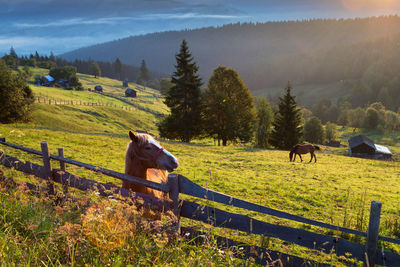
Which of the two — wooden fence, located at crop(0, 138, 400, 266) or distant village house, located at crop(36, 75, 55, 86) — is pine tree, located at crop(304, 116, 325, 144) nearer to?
wooden fence, located at crop(0, 138, 400, 266)

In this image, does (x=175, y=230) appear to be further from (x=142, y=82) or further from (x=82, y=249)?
(x=142, y=82)

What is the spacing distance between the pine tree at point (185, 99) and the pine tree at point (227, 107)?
1703 millimetres

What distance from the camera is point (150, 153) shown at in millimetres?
6203

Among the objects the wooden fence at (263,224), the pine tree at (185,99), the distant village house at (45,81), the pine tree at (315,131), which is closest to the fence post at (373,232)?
the wooden fence at (263,224)

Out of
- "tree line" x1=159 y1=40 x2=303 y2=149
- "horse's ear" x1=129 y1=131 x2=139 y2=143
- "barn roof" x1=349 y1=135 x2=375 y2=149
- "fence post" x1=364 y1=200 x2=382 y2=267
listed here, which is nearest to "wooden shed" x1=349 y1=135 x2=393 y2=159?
"barn roof" x1=349 y1=135 x2=375 y2=149

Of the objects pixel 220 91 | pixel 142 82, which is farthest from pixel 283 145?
pixel 142 82

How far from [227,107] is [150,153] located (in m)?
34.5

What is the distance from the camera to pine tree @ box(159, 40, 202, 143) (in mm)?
40188

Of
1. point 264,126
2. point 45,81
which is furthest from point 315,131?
point 45,81

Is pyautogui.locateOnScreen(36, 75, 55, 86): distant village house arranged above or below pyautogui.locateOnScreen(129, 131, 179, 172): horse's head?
above

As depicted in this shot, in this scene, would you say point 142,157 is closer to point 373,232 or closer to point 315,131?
point 373,232

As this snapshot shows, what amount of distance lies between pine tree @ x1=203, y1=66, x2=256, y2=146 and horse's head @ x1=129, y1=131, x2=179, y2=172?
34.2 metres

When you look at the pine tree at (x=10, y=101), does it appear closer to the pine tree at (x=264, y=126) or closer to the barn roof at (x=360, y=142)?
the pine tree at (x=264, y=126)

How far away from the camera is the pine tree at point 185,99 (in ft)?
132
